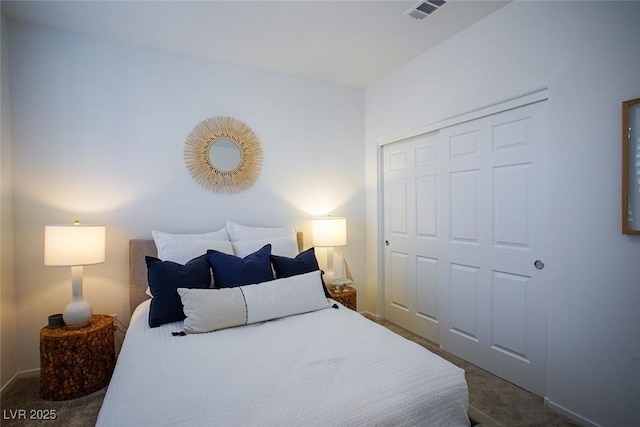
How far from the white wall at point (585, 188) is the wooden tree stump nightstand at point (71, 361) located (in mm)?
2909

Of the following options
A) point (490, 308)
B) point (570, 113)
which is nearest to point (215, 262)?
point (490, 308)

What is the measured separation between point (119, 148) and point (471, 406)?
3.05m

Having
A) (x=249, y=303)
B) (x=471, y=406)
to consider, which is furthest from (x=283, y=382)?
(x=471, y=406)

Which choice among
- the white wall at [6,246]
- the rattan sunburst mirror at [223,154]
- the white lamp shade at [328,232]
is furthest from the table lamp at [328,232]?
the white wall at [6,246]

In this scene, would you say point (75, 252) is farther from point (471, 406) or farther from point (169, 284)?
point (471, 406)

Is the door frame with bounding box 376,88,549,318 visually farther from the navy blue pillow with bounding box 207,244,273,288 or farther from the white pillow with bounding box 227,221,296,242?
the navy blue pillow with bounding box 207,244,273,288

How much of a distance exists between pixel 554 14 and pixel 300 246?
2.57m

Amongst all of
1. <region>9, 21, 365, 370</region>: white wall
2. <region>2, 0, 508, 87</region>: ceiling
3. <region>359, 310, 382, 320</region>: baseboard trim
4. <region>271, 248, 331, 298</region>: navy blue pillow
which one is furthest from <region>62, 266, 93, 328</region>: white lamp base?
<region>359, 310, 382, 320</region>: baseboard trim

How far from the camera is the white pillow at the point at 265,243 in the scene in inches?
98.0

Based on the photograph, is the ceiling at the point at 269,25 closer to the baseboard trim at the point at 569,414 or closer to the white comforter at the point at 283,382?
the white comforter at the point at 283,382

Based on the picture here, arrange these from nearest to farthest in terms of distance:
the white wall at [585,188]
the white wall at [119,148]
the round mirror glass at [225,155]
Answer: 1. the white wall at [585,188]
2. the white wall at [119,148]
3. the round mirror glass at [225,155]

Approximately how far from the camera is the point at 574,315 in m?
1.82

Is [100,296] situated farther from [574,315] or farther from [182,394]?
[574,315]

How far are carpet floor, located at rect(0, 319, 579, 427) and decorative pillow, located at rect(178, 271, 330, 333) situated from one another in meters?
0.87
